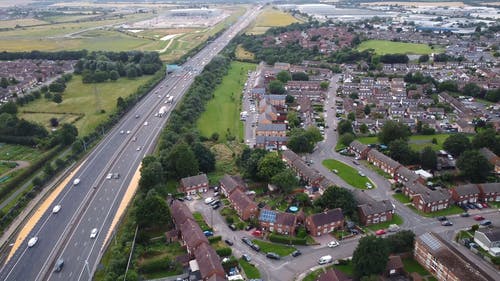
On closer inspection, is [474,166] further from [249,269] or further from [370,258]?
[249,269]

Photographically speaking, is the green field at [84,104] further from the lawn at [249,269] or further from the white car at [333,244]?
the white car at [333,244]

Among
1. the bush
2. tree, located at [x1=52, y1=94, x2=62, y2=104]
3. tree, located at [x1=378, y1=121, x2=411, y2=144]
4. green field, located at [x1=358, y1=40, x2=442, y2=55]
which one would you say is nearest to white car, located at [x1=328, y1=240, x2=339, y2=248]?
the bush

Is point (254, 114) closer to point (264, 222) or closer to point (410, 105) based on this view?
point (410, 105)

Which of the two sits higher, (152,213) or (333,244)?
(152,213)

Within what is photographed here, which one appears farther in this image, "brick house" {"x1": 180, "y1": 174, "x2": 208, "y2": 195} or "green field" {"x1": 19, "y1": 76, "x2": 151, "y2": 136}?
"green field" {"x1": 19, "y1": 76, "x2": 151, "y2": 136}

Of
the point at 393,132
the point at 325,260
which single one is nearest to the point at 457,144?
the point at 393,132

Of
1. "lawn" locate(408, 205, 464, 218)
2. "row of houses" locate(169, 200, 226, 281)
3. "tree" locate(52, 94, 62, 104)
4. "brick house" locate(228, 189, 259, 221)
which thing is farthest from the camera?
"tree" locate(52, 94, 62, 104)

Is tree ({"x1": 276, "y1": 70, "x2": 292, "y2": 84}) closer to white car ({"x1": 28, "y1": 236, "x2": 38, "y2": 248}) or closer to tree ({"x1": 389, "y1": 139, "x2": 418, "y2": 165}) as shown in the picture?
tree ({"x1": 389, "y1": 139, "x2": 418, "y2": 165})
